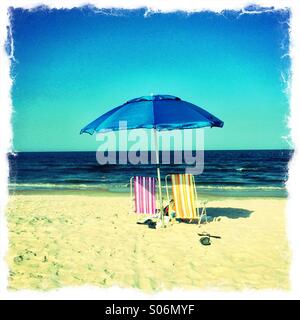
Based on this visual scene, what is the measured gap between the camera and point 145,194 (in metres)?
7.16

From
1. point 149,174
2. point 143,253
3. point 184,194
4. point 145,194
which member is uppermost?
point 149,174

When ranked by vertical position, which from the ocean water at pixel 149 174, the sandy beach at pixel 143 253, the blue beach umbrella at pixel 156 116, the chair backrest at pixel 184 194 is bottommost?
the sandy beach at pixel 143 253

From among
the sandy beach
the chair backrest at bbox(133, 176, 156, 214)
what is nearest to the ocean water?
the chair backrest at bbox(133, 176, 156, 214)

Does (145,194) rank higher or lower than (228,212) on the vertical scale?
higher

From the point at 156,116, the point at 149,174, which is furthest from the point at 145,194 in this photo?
the point at 149,174

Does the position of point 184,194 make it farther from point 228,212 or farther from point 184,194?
point 228,212

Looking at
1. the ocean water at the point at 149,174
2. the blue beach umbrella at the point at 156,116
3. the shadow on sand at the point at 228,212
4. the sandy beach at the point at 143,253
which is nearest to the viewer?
the sandy beach at the point at 143,253

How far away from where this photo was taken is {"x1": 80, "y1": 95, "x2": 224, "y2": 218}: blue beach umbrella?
5363mm

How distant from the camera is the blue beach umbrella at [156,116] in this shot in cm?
536

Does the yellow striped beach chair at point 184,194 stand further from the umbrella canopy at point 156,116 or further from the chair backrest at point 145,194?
the umbrella canopy at point 156,116

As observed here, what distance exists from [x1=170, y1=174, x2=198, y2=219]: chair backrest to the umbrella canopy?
3.41ft

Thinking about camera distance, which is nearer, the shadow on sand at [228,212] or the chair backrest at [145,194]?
the chair backrest at [145,194]

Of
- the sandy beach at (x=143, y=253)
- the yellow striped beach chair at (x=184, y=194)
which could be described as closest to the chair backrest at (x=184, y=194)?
the yellow striped beach chair at (x=184, y=194)

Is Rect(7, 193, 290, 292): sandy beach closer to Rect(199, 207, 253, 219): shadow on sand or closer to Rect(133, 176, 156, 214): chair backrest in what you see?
Rect(199, 207, 253, 219): shadow on sand
